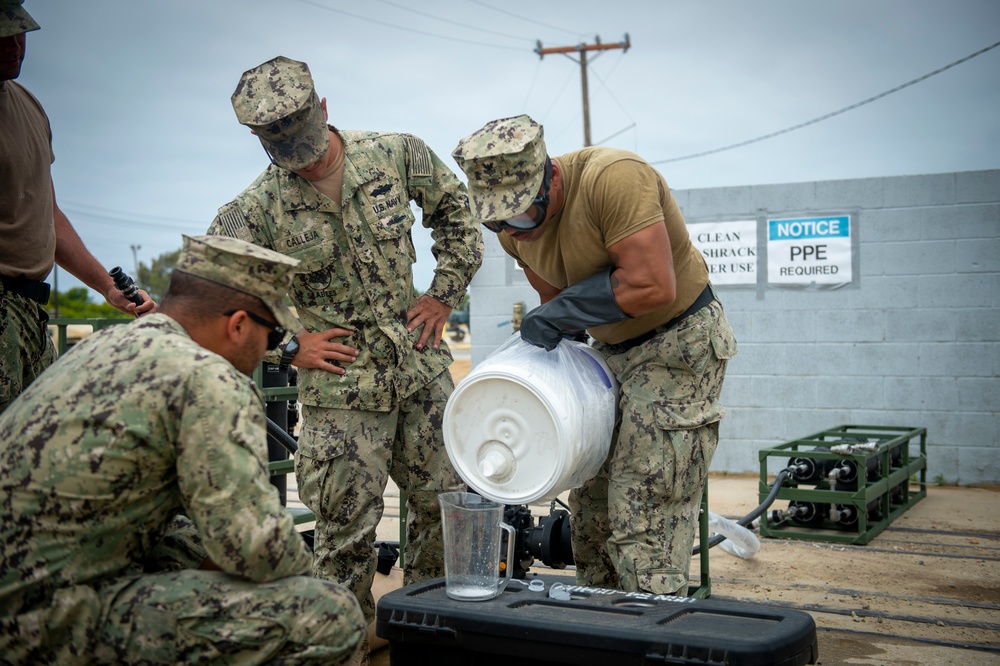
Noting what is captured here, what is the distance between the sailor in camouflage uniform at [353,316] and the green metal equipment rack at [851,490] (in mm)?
2747

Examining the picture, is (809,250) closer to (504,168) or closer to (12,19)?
(504,168)

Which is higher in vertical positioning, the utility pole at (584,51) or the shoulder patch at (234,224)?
the utility pole at (584,51)

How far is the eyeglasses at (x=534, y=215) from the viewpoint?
2766 mm

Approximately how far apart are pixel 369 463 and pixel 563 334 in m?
0.76

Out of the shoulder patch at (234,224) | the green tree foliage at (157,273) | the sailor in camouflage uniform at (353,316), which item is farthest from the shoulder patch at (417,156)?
the green tree foliage at (157,273)

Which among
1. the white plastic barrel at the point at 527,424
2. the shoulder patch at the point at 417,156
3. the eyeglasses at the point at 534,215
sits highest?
the shoulder patch at the point at 417,156

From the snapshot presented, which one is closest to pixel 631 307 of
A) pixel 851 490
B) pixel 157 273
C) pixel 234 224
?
pixel 234 224

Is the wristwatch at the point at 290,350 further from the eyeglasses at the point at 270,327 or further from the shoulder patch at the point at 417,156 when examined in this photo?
the eyeglasses at the point at 270,327

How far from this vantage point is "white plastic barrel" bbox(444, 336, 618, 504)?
2.63 meters

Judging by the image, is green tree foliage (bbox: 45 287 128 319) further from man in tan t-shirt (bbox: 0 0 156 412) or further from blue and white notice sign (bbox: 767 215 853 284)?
man in tan t-shirt (bbox: 0 0 156 412)

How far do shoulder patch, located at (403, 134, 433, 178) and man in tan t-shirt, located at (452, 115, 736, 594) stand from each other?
15.6 inches

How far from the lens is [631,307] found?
272cm

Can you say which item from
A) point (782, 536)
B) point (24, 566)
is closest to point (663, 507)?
point (24, 566)

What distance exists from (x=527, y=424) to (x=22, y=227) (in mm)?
1737
